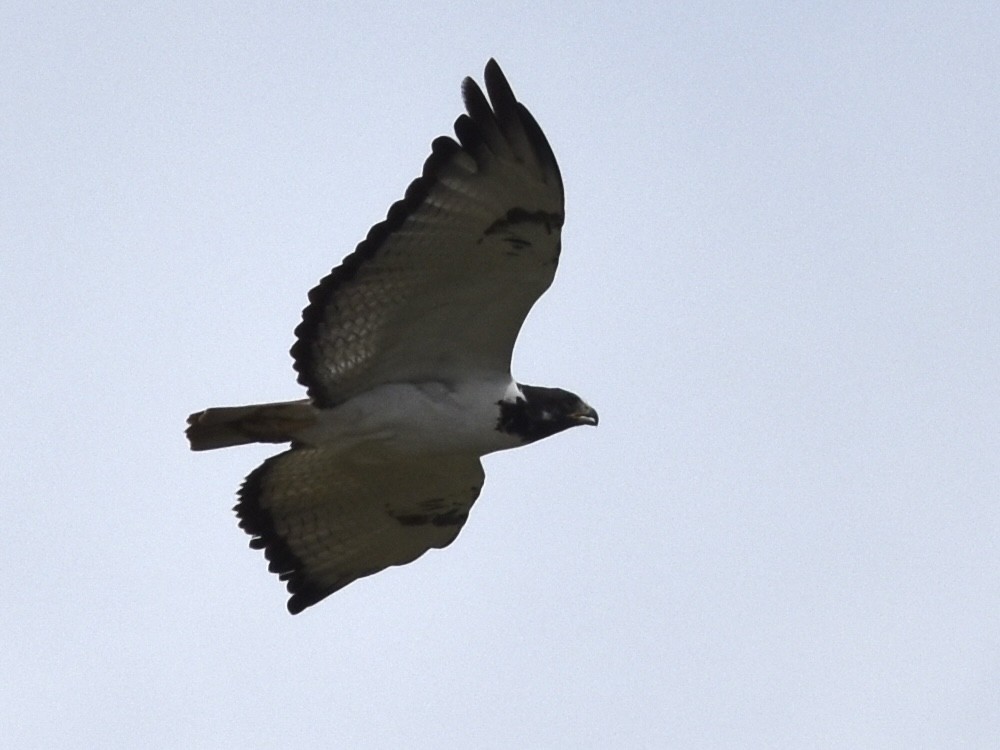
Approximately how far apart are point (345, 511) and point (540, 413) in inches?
73.5

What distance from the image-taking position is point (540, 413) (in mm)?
11633

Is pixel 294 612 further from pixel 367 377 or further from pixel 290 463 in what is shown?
pixel 367 377

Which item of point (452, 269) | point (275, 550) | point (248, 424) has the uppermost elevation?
point (452, 269)

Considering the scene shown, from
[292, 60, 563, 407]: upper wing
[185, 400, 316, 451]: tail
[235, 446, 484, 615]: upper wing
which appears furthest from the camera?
[235, 446, 484, 615]: upper wing

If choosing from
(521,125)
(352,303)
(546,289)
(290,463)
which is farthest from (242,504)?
(521,125)

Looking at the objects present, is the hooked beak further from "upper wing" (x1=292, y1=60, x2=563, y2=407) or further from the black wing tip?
the black wing tip

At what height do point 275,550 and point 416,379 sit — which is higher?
point 416,379

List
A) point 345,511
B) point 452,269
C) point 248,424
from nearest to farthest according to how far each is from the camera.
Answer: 1. point 452,269
2. point 248,424
3. point 345,511

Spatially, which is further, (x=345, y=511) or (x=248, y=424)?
(x=345, y=511)

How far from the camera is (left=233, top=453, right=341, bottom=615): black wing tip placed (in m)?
12.6

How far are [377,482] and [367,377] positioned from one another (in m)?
1.14

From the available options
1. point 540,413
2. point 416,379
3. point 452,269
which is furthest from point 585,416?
point 452,269

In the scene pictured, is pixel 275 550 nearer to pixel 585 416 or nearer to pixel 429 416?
pixel 429 416

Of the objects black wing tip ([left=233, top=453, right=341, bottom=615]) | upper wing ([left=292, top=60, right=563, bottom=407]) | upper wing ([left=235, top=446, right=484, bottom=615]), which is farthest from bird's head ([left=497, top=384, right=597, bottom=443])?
black wing tip ([left=233, top=453, right=341, bottom=615])
